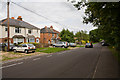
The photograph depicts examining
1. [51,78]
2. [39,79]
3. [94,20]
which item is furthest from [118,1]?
[94,20]

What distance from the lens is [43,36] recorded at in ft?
149

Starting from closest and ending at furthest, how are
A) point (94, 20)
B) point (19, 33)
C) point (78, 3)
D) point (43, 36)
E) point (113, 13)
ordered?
point (113, 13) < point (78, 3) < point (94, 20) < point (19, 33) < point (43, 36)

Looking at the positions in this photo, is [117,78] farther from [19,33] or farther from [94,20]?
[19,33]

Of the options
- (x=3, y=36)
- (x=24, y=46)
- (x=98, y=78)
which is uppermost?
(x=3, y=36)

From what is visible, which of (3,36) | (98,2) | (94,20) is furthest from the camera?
(3,36)

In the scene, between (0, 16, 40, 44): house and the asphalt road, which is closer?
the asphalt road

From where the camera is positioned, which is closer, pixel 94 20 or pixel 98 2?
pixel 98 2

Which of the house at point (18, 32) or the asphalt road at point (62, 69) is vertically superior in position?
the house at point (18, 32)

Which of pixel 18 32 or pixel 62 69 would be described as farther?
pixel 18 32

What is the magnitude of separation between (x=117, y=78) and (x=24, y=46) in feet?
46.9

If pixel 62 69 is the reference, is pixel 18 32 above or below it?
above

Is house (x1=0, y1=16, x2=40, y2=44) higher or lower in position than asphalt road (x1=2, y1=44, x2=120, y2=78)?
higher

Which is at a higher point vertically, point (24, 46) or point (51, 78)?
point (24, 46)

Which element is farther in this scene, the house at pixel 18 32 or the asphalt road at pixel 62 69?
the house at pixel 18 32
